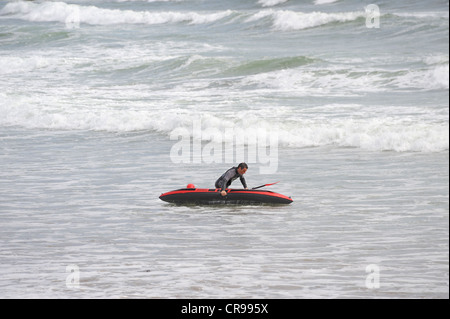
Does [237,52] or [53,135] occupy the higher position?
[237,52]

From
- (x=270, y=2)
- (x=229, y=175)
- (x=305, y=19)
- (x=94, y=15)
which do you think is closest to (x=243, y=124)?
(x=229, y=175)

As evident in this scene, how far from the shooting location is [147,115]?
795 inches

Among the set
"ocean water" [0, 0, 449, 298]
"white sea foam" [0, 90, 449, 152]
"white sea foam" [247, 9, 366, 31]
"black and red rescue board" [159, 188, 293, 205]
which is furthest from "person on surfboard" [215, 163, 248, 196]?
"white sea foam" [247, 9, 366, 31]

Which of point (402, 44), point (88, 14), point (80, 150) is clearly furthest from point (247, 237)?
point (88, 14)

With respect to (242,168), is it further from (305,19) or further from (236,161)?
(305,19)

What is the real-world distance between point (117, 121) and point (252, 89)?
5.79m

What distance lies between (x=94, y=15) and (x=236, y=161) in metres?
39.3

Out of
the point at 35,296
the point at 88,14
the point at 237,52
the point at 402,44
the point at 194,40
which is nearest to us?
the point at 35,296

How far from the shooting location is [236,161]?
586 inches

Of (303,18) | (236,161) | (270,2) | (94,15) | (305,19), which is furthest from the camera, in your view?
(94,15)

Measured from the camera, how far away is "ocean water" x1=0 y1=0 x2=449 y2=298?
26.3ft

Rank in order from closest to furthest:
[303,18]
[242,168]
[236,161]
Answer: [242,168] < [236,161] < [303,18]

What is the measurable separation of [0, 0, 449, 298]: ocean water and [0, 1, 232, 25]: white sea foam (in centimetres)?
1022
